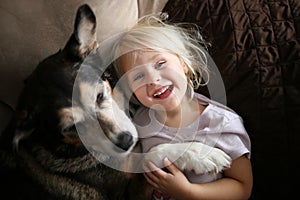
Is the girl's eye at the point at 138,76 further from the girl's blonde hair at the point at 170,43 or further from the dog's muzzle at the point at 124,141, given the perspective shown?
the dog's muzzle at the point at 124,141

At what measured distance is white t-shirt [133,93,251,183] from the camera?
4.27 feet

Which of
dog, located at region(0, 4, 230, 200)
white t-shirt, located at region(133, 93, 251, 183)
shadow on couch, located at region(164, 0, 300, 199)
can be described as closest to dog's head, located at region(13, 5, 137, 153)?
dog, located at region(0, 4, 230, 200)

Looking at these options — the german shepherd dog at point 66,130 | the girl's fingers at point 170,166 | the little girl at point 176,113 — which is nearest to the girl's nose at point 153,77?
the little girl at point 176,113

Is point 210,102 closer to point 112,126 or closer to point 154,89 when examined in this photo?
point 154,89

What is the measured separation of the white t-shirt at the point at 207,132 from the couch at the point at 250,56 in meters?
0.08

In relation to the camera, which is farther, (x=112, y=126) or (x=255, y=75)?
(x=255, y=75)

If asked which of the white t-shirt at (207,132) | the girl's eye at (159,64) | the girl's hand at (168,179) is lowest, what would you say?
the girl's hand at (168,179)

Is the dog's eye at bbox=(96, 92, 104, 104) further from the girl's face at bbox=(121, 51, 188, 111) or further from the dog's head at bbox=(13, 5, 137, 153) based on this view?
the girl's face at bbox=(121, 51, 188, 111)

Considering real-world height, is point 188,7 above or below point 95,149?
above

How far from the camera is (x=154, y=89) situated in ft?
4.21

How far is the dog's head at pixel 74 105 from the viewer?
120 cm

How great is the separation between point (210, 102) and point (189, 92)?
0.28 ft

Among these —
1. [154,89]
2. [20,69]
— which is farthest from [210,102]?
[20,69]

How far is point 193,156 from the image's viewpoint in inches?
49.9
